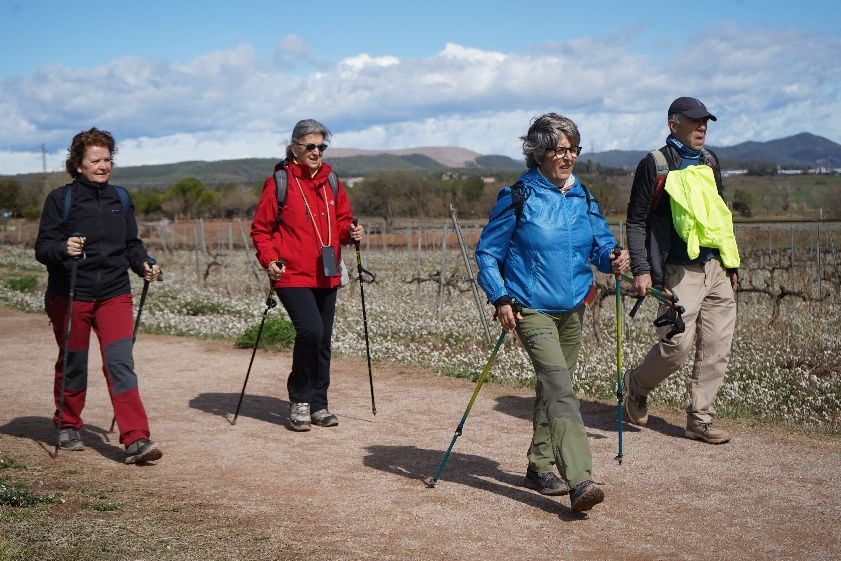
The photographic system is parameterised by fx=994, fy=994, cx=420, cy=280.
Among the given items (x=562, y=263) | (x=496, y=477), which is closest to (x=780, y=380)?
(x=496, y=477)

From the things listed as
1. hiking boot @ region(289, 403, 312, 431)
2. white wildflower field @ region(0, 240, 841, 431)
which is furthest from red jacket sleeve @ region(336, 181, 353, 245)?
white wildflower field @ region(0, 240, 841, 431)

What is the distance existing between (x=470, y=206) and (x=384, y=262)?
11.0 meters

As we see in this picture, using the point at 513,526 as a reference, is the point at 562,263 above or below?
above

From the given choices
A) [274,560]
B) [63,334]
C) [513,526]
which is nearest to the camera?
[274,560]

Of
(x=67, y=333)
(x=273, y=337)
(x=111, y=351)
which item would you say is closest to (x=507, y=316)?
(x=111, y=351)

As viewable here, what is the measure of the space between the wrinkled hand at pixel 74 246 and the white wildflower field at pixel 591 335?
4895 millimetres

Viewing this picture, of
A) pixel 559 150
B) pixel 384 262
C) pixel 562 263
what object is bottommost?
pixel 384 262

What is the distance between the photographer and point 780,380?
35.8ft

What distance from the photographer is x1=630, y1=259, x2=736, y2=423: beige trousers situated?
7180 mm

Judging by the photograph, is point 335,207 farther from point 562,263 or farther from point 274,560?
point 274,560

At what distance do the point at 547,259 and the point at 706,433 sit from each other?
8.30 ft

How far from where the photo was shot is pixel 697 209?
697cm

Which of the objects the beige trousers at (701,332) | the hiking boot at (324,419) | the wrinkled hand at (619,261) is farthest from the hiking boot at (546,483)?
the hiking boot at (324,419)

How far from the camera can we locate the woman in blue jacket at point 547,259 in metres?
5.52
